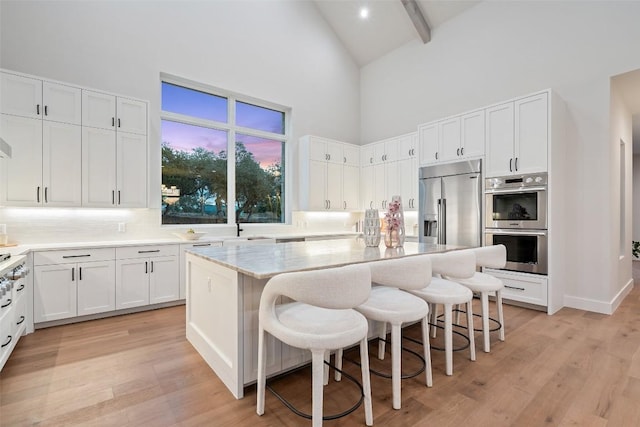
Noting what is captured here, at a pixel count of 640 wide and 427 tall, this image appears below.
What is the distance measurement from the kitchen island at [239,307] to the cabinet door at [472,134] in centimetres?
282

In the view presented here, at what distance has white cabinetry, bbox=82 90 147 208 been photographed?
11.8ft

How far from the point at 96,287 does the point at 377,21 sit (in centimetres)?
629

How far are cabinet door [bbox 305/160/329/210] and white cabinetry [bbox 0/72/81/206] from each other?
131 inches

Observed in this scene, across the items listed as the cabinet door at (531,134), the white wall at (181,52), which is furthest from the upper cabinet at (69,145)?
the cabinet door at (531,134)

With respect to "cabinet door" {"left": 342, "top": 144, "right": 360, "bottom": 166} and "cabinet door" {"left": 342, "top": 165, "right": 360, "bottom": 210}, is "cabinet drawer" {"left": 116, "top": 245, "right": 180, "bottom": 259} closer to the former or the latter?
"cabinet door" {"left": 342, "top": 165, "right": 360, "bottom": 210}

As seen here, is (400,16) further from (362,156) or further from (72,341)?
(72,341)

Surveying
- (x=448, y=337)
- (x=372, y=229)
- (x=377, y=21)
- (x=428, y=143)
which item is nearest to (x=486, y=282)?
(x=448, y=337)

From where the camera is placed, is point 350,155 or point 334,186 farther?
point 350,155

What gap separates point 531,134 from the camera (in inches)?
150

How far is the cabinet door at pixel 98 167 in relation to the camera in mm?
3594

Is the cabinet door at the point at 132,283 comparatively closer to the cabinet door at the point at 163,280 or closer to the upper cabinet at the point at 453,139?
the cabinet door at the point at 163,280

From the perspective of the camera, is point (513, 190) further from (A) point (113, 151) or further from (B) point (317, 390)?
(A) point (113, 151)

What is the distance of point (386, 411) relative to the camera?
1.82 m

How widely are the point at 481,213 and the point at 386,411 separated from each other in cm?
327
